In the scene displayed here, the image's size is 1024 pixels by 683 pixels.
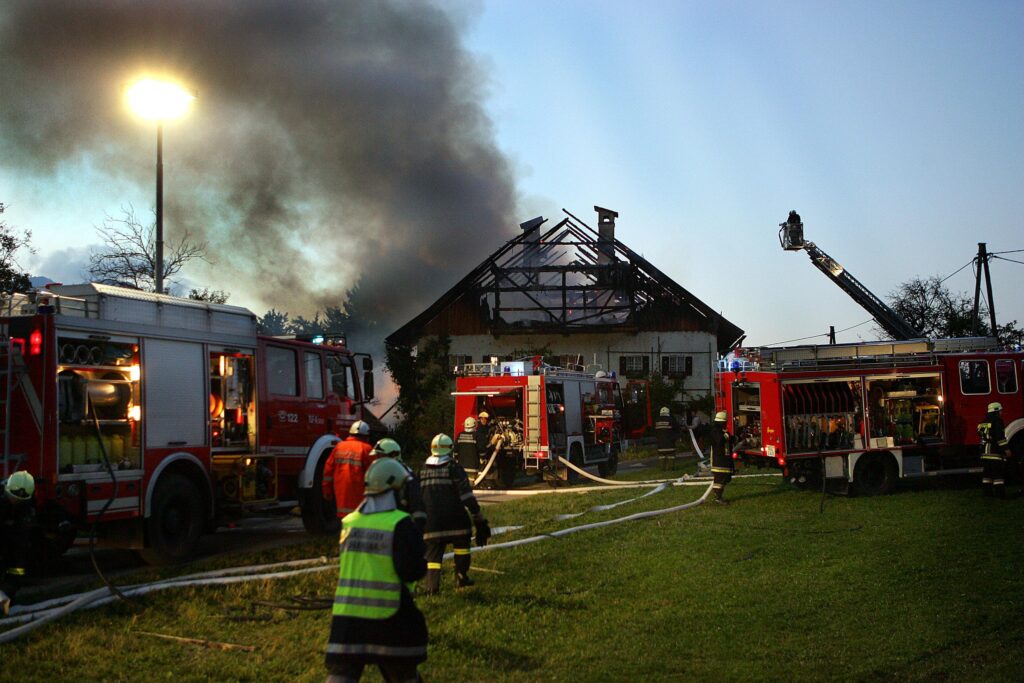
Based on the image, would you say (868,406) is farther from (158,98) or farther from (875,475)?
(158,98)

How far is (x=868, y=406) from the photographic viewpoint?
50.2ft

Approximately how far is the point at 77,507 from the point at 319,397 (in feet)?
14.7

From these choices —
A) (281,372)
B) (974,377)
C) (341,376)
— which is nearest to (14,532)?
(281,372)

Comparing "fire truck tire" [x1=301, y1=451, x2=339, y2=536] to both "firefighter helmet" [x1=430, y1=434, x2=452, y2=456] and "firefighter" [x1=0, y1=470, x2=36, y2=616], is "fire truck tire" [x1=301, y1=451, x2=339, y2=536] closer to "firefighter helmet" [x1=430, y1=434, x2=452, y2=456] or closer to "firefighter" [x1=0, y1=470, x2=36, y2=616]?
"firefighter helmet" [x1=430, y1=434, x2=452, y2=456]

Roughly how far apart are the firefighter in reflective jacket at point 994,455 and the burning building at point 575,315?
2132cm

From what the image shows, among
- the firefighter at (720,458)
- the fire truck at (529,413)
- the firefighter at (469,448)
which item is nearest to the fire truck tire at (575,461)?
the fire truck at (529,413)

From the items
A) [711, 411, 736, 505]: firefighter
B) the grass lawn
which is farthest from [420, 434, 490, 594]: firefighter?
[711, 411, 736, 505]: firefighter

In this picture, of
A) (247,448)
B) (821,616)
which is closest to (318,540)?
(247,448)

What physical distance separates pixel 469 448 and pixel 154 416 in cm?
924

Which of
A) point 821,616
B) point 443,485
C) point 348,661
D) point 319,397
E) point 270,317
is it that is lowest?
point 821,616

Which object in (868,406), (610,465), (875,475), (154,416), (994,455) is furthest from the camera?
(610,465)

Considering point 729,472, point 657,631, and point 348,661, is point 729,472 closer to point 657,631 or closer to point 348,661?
point 657,631

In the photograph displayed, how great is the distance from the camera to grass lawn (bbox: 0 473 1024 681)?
6.12 meters

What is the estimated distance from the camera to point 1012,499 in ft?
47.0
